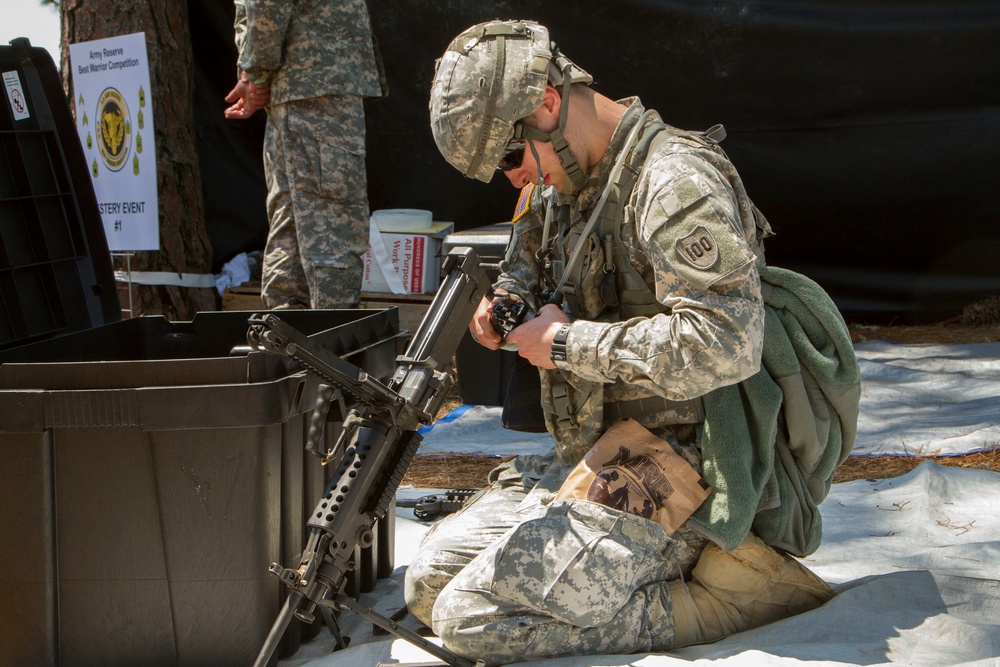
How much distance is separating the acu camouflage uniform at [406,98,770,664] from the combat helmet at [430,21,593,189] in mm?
186

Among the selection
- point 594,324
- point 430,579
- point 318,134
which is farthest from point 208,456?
point 318,134

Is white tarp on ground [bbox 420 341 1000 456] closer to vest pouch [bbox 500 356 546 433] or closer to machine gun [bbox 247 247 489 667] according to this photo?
vest pouch [bbox 500 356 546 433]

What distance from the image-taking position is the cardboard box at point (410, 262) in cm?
635

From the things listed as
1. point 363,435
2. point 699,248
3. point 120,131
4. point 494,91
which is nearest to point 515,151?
point 494,91

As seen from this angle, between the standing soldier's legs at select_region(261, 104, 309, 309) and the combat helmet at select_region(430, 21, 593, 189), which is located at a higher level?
the combat helmet at select_region(430, 21, 593, 189)

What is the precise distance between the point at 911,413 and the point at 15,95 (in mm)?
4003

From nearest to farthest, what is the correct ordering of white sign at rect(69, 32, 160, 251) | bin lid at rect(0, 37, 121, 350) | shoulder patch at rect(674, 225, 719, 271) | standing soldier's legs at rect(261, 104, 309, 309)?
shoulder patch at rect(674, 225, 719, 271) < bin lid at rect(0, 37, 121, 350) < standing soldier's legs at rect(261, 104, 309, 309) < white sign at rect(69, 32, 160, 251)

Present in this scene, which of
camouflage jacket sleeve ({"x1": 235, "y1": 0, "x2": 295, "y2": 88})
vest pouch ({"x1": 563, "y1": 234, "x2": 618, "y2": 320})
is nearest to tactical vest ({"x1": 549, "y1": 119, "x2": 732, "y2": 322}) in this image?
vest pouch ({"x1": 563, "y1": 234, "x2": 618, "y2": 320})

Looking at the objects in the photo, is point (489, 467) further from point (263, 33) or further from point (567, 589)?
point (263, 33)

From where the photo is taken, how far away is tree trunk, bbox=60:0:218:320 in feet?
21.2

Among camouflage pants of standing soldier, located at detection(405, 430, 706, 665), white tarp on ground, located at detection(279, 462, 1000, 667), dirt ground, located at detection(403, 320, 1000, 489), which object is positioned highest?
camouflage pants of standing soldier, located at detection(405, 430, 706, 665)

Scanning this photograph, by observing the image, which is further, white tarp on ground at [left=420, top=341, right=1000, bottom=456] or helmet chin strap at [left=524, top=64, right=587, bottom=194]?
white tarp on ground at [left=420, top=341, right=1000, bottom=456]

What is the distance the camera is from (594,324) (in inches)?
89.9

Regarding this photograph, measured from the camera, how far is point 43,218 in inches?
123
